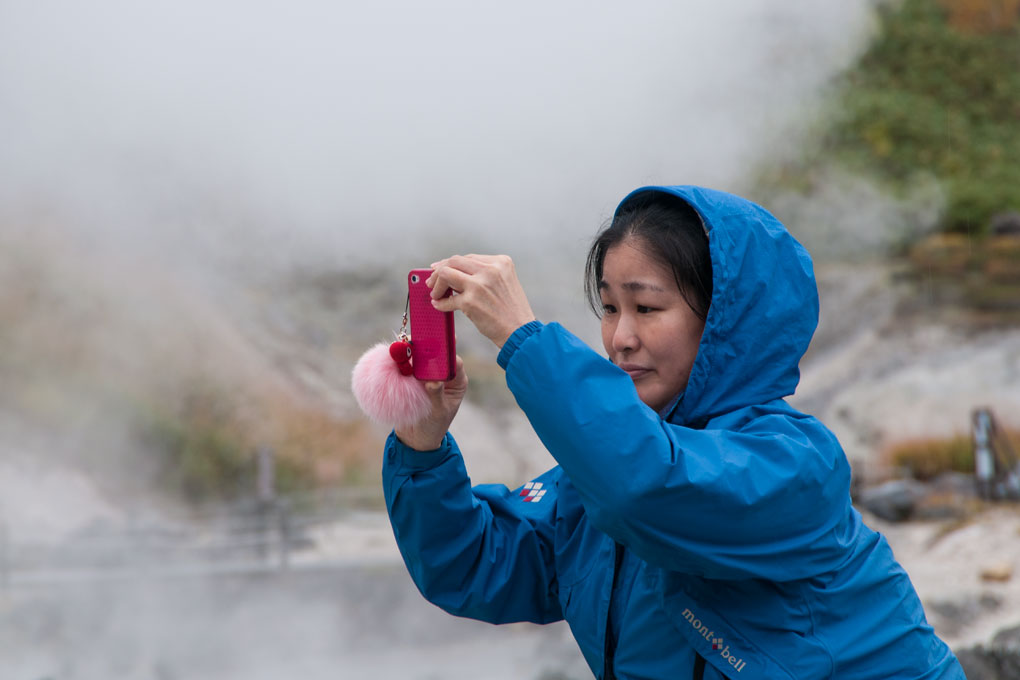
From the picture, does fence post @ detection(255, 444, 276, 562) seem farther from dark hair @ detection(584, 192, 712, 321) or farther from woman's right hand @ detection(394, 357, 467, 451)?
dark hair @ detection(584, 192, 712, 321)

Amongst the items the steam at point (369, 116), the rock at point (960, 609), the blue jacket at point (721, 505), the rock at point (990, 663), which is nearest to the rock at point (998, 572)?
the rock at point (960, 609)

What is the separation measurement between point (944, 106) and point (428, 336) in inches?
191

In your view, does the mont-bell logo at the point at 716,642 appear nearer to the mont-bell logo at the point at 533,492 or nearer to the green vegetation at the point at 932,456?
the mont-bell logo at the point at 533,492

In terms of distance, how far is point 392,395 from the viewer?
4.22ft

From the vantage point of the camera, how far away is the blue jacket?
3.22 feet

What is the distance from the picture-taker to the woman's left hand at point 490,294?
→ 3.54ft

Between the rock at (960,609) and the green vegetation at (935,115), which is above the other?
the green vegetation at (935,115)

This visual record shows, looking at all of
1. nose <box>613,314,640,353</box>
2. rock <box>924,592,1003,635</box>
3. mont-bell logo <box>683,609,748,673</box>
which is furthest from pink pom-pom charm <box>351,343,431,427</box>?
rock <box>924,592,1003,635</box>

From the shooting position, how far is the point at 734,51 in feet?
15.6

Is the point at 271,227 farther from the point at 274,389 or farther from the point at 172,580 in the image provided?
the point at 172,580

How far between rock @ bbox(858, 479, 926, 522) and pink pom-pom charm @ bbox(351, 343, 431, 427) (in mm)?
3709

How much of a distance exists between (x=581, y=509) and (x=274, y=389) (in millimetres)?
2983

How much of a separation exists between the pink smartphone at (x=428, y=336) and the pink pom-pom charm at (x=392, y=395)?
25 mm

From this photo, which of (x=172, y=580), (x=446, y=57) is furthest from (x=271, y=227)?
(x=172, y=580)
